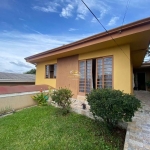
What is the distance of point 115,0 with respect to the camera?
4.06 metres

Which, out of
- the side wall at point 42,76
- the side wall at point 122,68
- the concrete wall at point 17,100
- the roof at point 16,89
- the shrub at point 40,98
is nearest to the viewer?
the side wall at point 122,68

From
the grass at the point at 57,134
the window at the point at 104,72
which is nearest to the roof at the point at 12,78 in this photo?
the grass at the point at 57,134

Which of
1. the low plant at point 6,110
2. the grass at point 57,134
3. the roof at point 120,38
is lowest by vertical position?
the grass at point 57,134

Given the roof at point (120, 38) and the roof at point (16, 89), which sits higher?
the roof at point (120, 38)

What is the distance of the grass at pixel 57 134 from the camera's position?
114 inches

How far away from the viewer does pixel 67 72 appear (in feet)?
26.2

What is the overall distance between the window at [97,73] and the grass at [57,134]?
8.17 feet

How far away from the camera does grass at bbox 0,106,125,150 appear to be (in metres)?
2.91

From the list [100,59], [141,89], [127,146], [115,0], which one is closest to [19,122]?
[127,146]

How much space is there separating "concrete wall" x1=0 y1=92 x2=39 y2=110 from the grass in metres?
Result: 1.21

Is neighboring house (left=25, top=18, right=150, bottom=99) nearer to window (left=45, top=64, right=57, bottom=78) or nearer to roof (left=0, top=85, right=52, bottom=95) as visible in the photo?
window (left=45, top=64, right=57, bottom=78)

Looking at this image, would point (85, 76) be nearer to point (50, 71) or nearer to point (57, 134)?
point (50, 71)

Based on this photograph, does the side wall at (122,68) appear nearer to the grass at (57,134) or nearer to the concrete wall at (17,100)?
the grass at (57,134)

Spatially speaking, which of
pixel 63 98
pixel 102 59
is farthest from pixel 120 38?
pixel 63 98
